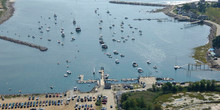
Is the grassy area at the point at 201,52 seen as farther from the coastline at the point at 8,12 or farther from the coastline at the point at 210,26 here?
the coastline at the point at 8,12

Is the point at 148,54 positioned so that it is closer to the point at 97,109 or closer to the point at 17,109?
the point at 97,109

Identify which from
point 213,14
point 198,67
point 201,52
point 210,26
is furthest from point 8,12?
point 198,67

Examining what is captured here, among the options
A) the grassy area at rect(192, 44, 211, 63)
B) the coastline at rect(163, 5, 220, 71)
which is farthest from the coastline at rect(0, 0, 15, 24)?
the grassy area at rect(192, 44, 211, 63)

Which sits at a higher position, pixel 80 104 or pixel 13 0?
pixel 13 0

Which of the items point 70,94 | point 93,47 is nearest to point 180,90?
point 70,94

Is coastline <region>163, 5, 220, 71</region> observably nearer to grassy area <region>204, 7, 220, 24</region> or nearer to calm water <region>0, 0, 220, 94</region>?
calm water <region>0, 0, 220, 94</region>
